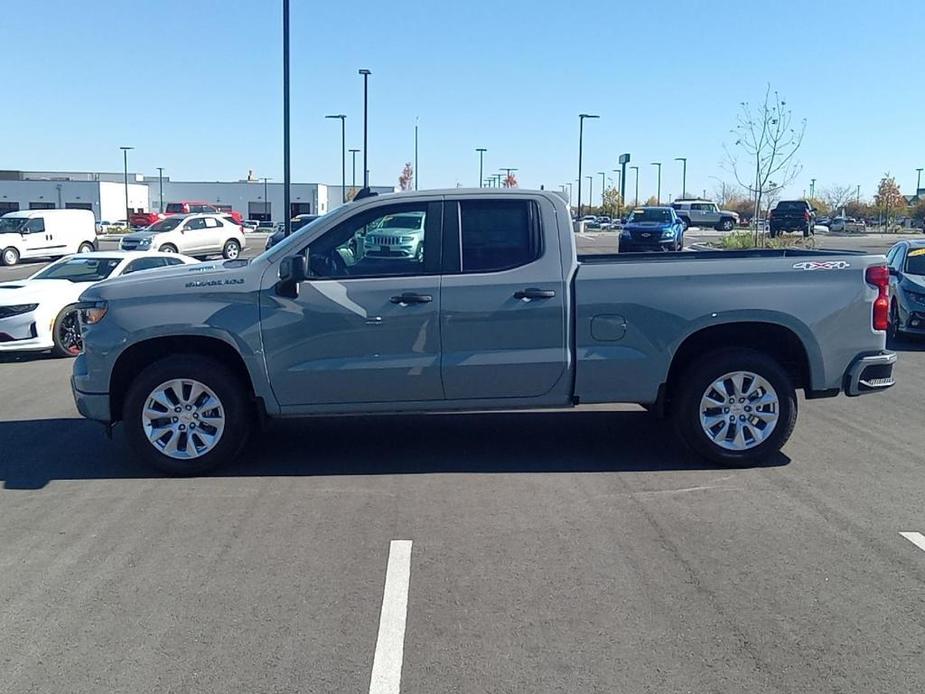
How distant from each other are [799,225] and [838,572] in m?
43.3

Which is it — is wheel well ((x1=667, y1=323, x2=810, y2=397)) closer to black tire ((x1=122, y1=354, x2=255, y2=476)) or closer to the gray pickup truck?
the gray pickup truck

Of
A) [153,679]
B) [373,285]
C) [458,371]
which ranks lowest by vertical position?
[153,679]

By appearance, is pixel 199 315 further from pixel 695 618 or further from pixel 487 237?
pixel 695 618

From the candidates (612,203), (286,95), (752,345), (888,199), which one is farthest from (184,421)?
(612,203)

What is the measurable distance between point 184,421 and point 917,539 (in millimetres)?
4936

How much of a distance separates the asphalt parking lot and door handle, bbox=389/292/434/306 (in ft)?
4.15

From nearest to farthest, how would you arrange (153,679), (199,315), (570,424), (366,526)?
(153,679)
(366,526)
(199,315)
(570,424)

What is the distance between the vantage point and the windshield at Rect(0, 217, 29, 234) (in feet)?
123

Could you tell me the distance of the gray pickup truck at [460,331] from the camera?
22.9 ft

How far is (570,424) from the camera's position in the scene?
8.75m

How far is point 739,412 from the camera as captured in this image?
285 inches

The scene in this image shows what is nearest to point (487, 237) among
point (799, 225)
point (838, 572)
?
point (838, 572)

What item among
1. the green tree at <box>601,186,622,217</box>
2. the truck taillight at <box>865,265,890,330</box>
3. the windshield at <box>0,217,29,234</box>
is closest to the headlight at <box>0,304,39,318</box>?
the truck taillight at <box>865,265,890,330</box>

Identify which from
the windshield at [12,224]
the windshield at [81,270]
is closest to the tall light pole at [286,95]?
the windshield at [81,270]
